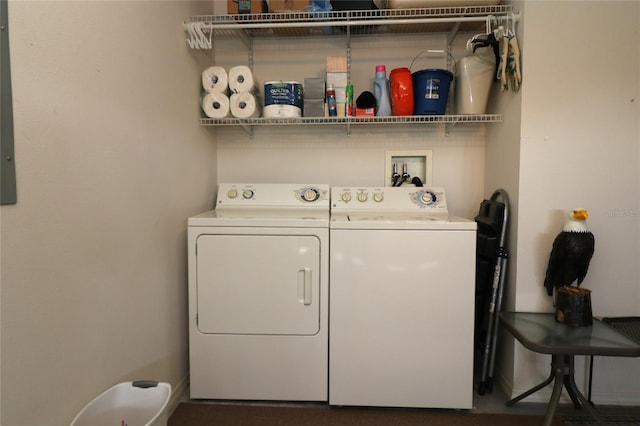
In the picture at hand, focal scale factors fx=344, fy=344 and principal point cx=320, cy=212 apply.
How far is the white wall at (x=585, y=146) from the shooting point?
171cm

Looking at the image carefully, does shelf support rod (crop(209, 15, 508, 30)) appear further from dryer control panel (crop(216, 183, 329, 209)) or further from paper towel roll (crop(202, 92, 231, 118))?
dryer control panel (crop(216, 183, 329, 209))

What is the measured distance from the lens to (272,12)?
2008 millimetres

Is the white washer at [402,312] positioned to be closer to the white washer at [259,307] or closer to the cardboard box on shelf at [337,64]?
the white washer at [259,307]

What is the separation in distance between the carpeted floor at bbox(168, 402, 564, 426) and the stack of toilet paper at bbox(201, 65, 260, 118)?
1.65 metres

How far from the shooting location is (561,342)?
1.44m

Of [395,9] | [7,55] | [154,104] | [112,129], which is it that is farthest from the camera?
[395,9]

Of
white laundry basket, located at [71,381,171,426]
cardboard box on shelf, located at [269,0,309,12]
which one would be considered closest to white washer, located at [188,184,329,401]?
white laundry basket, located at [71,381,171,426]

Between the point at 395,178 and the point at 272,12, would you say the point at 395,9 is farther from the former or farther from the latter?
the point at 395,178

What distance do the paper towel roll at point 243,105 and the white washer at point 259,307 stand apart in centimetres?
66

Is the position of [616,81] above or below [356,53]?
below

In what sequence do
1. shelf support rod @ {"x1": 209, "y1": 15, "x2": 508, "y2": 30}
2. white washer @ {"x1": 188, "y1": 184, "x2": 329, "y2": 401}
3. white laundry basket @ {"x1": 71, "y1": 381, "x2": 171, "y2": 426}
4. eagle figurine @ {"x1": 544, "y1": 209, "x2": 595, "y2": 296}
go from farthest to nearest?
shelf support rod @ {"x1": 209, "y1": 15, "x2": 508, "y2": 30} → white washer @ {"x1": 188, "y1": 184, "x2": 329, "y2": 401} → eagle figurine @ {"x1": 544, "y1": 209, "x2": 595, "y2": 296} → white laundry basket @ {"x1": 71, "y1": 381, "x2": 171, "y2": 426}

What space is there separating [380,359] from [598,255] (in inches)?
49.0

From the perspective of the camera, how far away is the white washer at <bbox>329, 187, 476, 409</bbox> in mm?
1716

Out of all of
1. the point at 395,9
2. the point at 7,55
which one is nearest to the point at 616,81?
the point at 395,9
